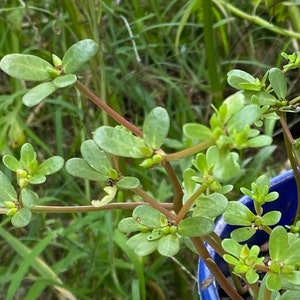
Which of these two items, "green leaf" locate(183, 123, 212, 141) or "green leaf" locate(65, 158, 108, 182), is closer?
"green leaf" locate(183, 123, 212, 141)

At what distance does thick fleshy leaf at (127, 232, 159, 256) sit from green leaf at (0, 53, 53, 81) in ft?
0.45

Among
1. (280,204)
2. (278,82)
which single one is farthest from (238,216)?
(280,204)

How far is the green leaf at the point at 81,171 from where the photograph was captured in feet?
1.66

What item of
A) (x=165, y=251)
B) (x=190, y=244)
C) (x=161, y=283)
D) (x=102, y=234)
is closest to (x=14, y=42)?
(x=102, y=234)

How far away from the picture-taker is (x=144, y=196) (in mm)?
480

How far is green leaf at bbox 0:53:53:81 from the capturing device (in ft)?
1.57

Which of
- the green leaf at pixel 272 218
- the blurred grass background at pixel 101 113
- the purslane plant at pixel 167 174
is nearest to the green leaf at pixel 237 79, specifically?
the purslane plant at pixel 167 174

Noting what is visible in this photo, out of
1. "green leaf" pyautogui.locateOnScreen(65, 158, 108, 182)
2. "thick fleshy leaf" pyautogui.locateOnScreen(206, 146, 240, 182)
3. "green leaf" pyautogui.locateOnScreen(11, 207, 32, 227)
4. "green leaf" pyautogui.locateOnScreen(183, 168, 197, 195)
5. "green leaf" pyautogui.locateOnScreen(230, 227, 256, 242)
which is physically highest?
"thick fleshy leaf" pyautogui.locateOnScreen(206, 146, 240, 182)

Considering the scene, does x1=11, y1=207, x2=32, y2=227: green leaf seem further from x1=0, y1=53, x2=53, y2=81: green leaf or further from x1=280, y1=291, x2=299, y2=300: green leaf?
x1=280, y1=291, x2=299, y2=300: green leaf

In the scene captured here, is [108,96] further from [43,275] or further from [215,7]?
[215,7]

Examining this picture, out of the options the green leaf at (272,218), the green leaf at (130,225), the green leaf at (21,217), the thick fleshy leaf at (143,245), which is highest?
the green leaf at (21,217)

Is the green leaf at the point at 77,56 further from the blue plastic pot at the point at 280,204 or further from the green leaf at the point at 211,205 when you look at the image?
the blue plastic pot at the point at 280,204

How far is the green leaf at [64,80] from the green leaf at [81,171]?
0.21ft

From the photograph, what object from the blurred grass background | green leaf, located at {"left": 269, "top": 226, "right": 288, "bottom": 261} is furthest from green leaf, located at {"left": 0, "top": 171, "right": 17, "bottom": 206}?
the blurred grass background
